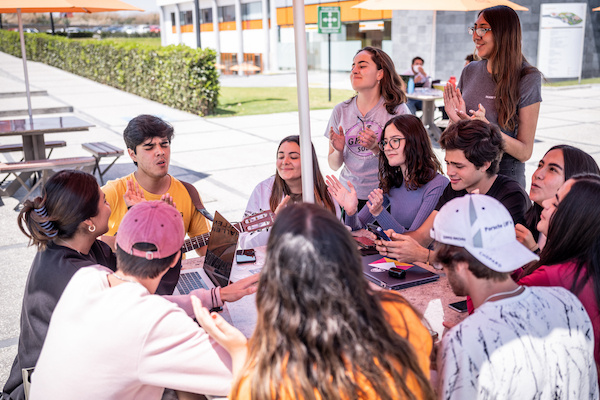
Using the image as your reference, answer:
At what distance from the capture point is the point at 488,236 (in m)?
1.82

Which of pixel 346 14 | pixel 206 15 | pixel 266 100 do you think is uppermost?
pixel 206 15

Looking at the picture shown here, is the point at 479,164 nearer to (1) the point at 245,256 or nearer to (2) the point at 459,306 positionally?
(2) the point at 459,306

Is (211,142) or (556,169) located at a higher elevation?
(556,169)

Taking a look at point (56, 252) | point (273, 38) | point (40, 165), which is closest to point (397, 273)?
point (56, 252)

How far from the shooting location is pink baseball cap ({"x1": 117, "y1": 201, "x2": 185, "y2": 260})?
76.2 inches

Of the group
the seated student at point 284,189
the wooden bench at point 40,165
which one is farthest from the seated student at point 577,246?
the wooden bench at point 40,165

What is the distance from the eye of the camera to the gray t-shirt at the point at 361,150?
171 inches

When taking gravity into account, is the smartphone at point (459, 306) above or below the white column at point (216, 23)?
below

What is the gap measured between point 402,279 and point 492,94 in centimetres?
177

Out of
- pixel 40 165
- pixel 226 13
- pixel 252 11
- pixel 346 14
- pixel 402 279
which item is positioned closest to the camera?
pixel 402 279

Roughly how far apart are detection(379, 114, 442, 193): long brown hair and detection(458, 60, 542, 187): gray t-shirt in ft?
1.86

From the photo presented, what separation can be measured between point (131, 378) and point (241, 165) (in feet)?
25.3

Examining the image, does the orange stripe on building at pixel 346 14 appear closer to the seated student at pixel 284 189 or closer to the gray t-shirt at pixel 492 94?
the gray t-shirt at pixel 492 94

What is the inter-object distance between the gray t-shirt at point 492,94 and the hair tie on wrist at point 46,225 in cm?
281
